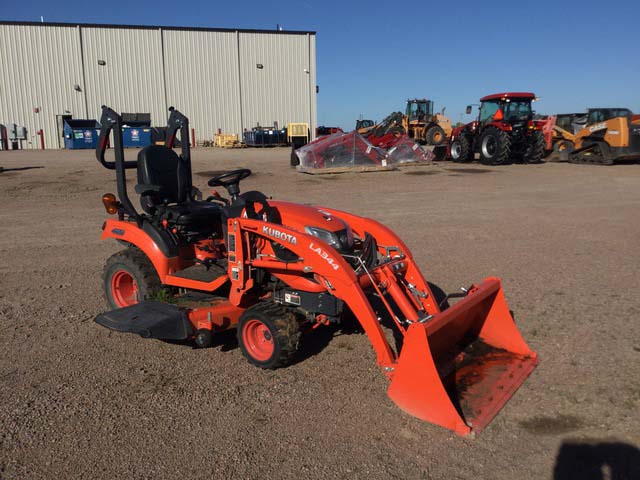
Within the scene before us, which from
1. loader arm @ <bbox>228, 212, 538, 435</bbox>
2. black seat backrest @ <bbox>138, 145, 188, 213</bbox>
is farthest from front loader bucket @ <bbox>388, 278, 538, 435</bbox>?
black seat backrest @ <bbox>138, 145, 188, 213</bbox>

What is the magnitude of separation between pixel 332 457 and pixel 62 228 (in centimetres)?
721

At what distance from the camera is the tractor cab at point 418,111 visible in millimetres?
28469

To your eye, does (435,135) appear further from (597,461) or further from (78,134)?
(597,461)

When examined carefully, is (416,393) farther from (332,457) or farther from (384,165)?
(384,165)

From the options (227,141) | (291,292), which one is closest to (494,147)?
(291,292)

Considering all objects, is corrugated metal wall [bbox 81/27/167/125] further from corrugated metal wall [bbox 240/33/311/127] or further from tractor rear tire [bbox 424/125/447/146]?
tractor rear tire [bbox 424/125/447/146]

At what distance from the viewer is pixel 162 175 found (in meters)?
4.62

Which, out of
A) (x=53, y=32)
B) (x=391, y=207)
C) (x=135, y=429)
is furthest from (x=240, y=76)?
(x=135, y=429)

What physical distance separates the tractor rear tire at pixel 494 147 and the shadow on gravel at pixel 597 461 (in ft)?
56.1

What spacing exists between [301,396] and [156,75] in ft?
119

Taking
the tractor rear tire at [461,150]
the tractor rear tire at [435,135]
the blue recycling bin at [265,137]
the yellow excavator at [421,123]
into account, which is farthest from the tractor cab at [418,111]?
the blue recycling bin at [265,137]

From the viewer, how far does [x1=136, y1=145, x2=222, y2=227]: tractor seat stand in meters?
4.43

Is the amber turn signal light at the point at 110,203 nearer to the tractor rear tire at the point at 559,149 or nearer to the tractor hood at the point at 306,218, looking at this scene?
the tractor hood at the point at 306,218

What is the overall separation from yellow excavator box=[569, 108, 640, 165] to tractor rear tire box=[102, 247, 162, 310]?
18062 millimetres
